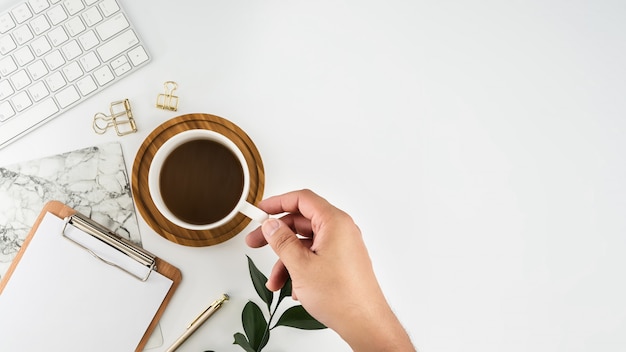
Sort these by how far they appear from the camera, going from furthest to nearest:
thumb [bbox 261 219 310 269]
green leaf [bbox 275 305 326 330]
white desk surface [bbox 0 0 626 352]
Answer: white desk surface [bbox 0 0 626 352], green leaf [bbox 275 305 326 330], thumb [bbox 261 219 310 269]

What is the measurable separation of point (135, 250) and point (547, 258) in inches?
32.6

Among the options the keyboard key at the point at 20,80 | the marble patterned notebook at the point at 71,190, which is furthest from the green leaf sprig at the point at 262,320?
the keyboard key at the point at 20,80

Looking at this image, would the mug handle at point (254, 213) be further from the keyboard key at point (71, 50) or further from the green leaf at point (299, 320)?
the keyboard key at point (71, 50)

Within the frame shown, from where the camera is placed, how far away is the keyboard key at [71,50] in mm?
833

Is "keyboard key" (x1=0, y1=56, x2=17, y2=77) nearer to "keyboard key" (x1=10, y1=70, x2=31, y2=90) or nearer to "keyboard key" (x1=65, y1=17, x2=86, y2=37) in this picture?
Answer: "keyboard key" (x1=10, y1=70, x2=31, y2=90)

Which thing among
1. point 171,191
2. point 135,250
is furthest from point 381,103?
point 135,250

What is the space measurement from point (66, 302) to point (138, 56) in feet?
1.57

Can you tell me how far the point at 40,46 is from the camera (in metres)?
0.83

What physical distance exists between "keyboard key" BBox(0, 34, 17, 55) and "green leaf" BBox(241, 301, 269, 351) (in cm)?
64

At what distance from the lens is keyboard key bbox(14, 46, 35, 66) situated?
824 millimetres

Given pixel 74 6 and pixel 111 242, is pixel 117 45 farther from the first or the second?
pixel 111 242

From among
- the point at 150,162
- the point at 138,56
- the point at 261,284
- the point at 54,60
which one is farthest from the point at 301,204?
the point at 54,60

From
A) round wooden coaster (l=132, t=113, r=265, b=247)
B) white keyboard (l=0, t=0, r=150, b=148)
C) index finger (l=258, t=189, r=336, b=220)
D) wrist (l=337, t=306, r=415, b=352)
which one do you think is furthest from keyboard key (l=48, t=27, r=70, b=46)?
wrist (l=337, t=306, r=415, b=352)

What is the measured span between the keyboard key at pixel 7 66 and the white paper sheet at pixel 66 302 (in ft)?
0.90
